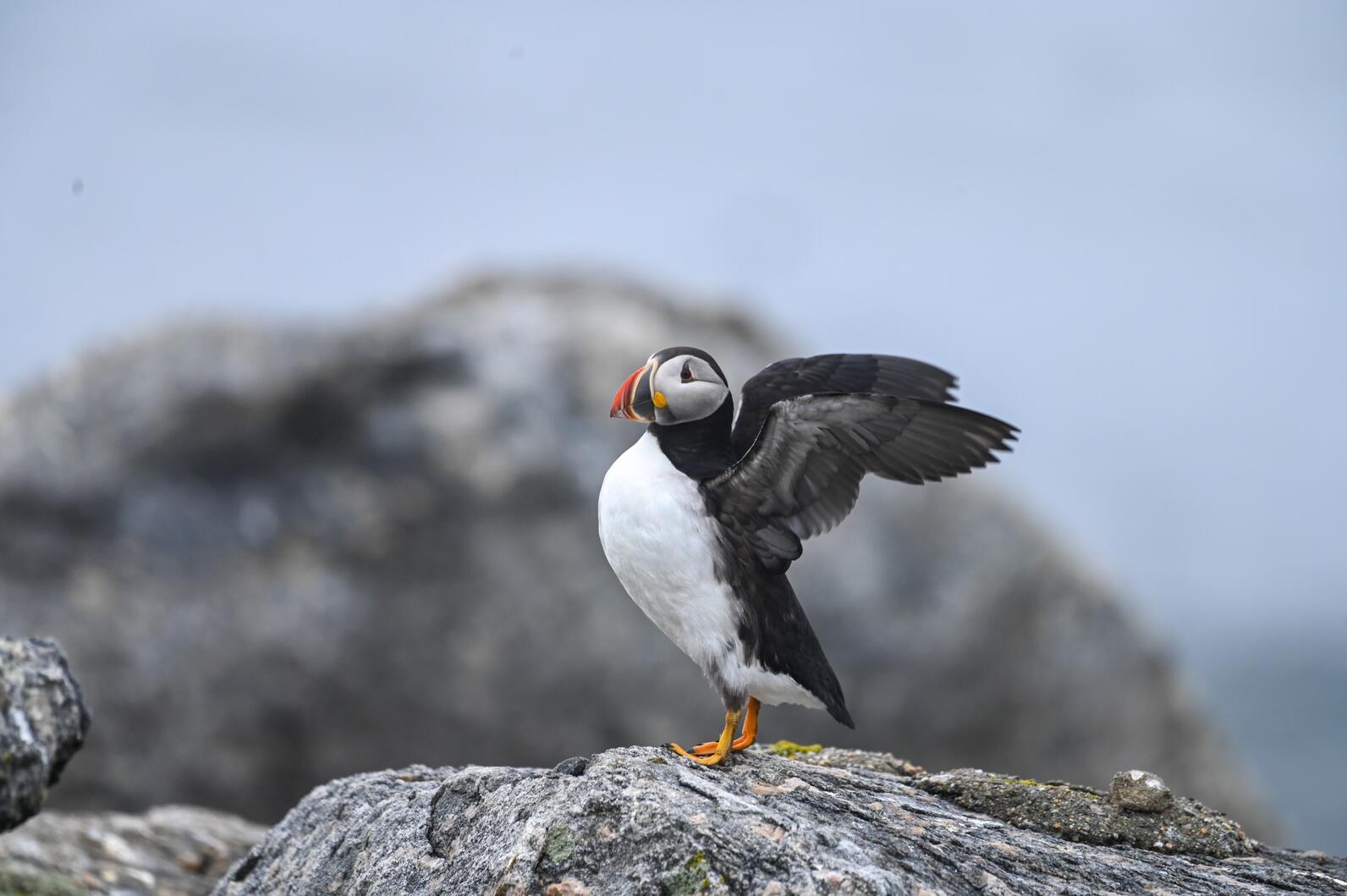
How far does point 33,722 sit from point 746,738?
139 inches

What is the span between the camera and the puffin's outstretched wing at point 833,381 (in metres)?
5.86

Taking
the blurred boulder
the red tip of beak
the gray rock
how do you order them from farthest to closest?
the blurred boulder, the gray rock, the red tip of beak

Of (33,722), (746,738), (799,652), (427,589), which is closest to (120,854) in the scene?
(33,722)

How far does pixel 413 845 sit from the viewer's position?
5.46 metres

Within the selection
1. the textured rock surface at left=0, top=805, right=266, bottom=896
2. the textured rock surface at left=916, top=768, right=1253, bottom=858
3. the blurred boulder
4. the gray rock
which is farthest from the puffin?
the blurred boulder

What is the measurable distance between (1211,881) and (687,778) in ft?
7.21

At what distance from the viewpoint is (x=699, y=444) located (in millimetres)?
6051

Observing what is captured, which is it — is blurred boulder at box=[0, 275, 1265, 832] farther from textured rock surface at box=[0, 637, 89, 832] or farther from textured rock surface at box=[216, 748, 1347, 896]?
textured rock surface at box=[216, 748, 1347, 896]

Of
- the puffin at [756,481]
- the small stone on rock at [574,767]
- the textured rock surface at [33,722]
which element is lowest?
the textured rock surface at [33,722]

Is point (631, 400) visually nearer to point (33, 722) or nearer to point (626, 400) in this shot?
point (626, 400)

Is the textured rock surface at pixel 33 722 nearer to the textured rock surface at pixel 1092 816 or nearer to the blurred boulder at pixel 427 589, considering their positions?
the textured rock surface at pixel 1092 816

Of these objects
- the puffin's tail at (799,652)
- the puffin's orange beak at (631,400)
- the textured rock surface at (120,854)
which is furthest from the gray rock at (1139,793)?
the textured rock surface at (120,854)

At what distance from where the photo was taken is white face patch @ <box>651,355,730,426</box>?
595 cm

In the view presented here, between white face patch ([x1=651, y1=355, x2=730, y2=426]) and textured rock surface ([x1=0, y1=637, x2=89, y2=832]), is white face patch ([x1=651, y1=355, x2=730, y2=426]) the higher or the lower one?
the higher one
